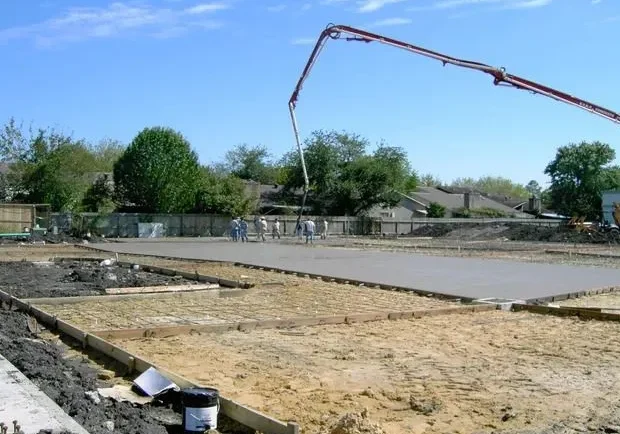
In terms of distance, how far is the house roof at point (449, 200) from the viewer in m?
90.1

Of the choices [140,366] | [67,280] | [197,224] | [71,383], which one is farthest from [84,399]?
[197,224]

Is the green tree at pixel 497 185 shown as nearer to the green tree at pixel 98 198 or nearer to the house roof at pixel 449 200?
the house roof at pixel 449 200

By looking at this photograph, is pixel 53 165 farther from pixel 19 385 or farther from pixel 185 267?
pixel 19 385

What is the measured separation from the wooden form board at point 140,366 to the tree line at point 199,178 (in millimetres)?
39827

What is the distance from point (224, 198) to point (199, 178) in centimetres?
297

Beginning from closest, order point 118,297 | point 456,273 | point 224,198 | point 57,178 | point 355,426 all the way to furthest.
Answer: point 355,426
point 118,297
point 456,273
point 57,178
point 224,198

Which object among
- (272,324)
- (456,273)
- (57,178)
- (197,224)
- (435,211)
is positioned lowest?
(272,324)

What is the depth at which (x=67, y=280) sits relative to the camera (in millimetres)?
16875

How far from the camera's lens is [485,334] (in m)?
10.2

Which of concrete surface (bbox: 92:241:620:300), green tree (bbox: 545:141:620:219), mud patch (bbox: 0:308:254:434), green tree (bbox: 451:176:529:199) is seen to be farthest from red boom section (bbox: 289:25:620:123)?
green tree (bbox: 451:176:529:199)

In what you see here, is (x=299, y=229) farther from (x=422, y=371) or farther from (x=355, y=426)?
(x=355, y=426)

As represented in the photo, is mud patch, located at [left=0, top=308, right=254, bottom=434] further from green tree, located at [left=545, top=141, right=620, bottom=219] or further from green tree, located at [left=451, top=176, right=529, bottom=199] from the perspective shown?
green tree, located at [left=451, top=176, right=529, bottom=199]

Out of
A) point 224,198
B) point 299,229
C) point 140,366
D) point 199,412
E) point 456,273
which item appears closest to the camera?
point 199,412

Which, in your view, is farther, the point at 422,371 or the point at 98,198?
the point at 98,198
